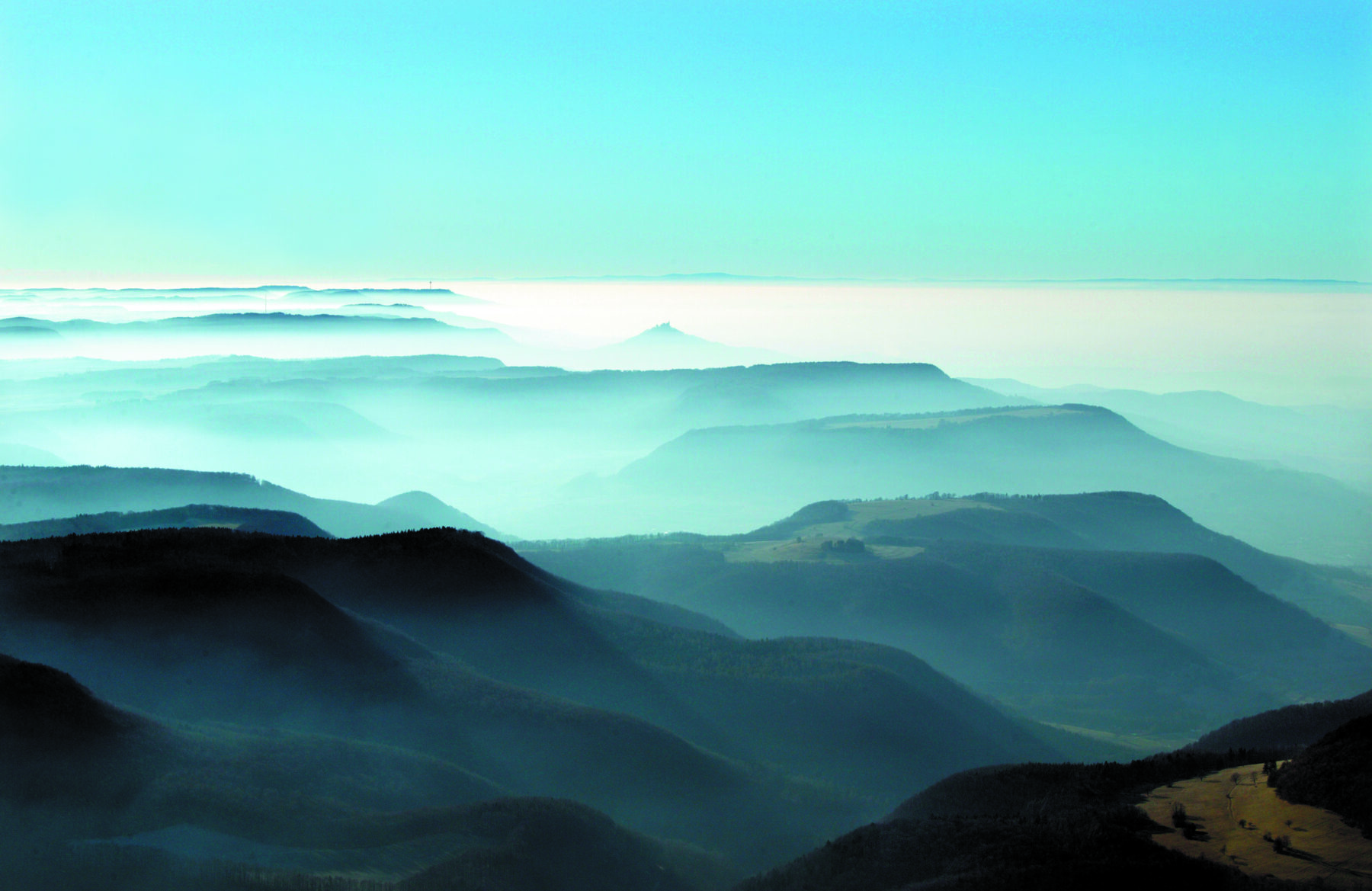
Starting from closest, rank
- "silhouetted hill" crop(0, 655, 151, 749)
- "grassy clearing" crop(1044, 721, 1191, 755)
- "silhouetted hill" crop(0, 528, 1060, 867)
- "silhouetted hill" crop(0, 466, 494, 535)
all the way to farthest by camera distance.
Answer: "silhouetted hill" crop(0, 655, 151, 749), "silhouetted hill" crop(0, 528, 1060, 867), "grassy clearing" crop(1044, 721, 1191, 755), "silhouetted hill" crop(0, 466, 494, 535)

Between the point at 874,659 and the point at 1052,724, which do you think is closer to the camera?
the point at 874,659

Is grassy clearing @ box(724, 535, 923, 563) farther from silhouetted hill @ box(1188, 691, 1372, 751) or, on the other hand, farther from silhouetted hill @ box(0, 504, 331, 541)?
silhouetted hill @ box(1188, 691, 1372, 751)

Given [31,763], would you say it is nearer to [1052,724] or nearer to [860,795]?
[860,795]

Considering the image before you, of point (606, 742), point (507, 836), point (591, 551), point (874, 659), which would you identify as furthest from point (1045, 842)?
point (591, 551)

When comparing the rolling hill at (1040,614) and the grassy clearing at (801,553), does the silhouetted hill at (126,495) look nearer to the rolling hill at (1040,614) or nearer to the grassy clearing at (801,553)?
the rolling hill at (1040,614)

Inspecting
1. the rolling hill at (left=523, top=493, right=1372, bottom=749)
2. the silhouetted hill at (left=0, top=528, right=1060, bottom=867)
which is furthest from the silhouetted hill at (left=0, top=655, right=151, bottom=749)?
the rolling hill at (left=523, top=493, right=1372, bottom=749)

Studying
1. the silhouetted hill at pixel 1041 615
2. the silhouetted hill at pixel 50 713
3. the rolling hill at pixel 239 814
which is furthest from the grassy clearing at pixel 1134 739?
the silhouetted hill at pixel 50 713
